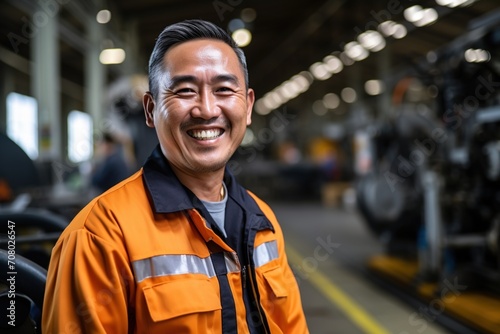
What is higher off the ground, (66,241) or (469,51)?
(469,51)

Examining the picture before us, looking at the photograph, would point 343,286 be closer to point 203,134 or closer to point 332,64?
point 203,134

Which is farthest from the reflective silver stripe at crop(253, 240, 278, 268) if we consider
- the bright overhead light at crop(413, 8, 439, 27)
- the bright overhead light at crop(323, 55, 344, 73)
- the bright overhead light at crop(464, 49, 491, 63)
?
the bright overhead light at crop(323, 55, 344, 73)

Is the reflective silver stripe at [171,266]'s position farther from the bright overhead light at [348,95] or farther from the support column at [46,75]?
the bright overhead light at [348,95]

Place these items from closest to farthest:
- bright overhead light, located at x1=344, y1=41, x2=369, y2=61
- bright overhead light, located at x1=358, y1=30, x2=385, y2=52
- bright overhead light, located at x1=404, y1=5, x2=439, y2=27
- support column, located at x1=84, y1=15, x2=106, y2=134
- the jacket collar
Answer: the jacket collar < support column, located at x1=84, y1=15, x2=106, y2=134 < bright overhead light, located at x1=404, y1=5, x2=439, y2=27 < bright overhead light, located at x1=358, y1=30, x2=385, y2=52 < bright overhead light, located at x1=344, y1=41, x2=369, y2=61

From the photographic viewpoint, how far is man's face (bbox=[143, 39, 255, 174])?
135cm

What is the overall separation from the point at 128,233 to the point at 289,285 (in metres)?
0.59

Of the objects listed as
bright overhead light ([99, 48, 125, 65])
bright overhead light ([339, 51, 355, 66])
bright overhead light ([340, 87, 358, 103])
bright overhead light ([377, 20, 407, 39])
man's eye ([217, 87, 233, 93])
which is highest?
bright overhead light ([340, 87, 358, 103])

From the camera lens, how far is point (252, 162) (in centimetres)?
1745

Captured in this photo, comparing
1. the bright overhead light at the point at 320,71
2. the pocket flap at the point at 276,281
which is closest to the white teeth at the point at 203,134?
the pocket flap at the point at 276,281

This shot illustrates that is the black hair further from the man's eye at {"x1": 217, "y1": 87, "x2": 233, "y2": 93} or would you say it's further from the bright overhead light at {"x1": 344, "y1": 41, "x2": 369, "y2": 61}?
the bright overhead light at {"x1": 344, "y1": 41, "x2": 369, "y2": 61}

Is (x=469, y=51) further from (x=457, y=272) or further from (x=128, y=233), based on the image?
(x=128, y=233)

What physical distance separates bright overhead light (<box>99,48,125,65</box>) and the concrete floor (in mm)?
5456

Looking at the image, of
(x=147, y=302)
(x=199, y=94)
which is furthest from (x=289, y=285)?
(x=199, y=94)

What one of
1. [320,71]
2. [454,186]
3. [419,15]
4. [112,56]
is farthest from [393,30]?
[454,186]
